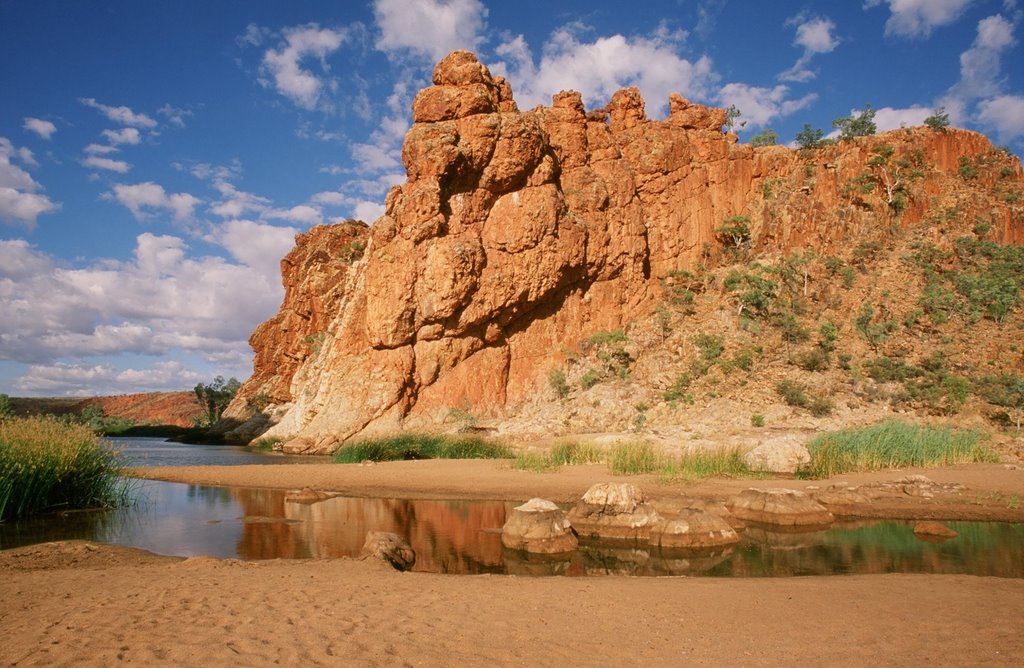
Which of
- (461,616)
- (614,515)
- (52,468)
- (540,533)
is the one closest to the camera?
(461,616)

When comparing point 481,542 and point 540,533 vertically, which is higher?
point 540,533

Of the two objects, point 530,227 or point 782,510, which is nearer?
point 782,510

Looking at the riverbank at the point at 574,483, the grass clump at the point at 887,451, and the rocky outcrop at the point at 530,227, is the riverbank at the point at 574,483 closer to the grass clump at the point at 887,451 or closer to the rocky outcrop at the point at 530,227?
the grass clump at the point at 887,451

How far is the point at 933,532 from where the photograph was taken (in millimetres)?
11977

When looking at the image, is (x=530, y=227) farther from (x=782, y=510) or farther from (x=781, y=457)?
(x=782, y=510)

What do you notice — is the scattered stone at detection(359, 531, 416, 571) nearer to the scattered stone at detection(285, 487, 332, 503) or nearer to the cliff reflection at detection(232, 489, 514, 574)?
the cliff reflection at detection(232, 489, 514, 574)

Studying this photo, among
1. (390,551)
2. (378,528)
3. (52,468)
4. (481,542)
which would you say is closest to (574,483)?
(378,528)

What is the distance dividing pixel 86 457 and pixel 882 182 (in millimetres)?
49064

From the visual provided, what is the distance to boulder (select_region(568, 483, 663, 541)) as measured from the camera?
11984mm

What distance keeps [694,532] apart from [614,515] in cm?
158

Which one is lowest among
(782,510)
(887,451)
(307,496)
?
(782,510)

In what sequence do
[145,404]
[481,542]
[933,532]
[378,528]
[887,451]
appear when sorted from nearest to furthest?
[481,542] < [933,532] < [378,528] < [887,451] < [145,404]

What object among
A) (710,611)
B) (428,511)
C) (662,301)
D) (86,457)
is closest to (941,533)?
(710,611)

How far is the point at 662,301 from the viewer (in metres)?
43.8
